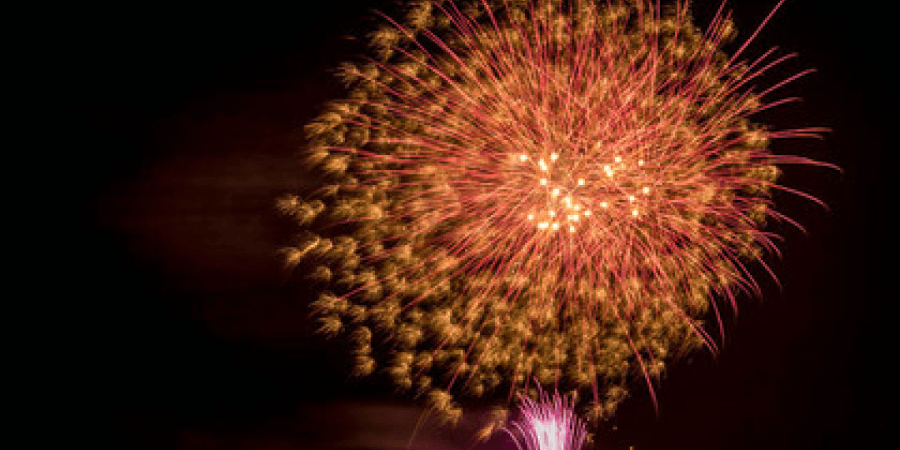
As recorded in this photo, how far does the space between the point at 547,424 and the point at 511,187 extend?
4.30 ft

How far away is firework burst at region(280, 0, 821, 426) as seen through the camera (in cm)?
313

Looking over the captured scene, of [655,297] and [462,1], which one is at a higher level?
[462,1]

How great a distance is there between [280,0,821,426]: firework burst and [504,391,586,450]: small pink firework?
16 cm

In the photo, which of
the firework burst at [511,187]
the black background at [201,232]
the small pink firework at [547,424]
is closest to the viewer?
the firework burst at [511,187]

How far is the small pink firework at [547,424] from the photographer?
11.2 feet

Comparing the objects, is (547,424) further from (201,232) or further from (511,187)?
(201,232)

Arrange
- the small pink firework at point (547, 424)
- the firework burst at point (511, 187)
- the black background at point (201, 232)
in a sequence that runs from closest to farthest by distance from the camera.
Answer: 1. the firework burst at point (511, 187)
2. the black background at point (201, 232)
3. the small pink firework at point (547, 424)

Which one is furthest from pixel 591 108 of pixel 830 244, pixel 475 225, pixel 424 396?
pixel 830 244

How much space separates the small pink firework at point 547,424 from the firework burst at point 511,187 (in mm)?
157

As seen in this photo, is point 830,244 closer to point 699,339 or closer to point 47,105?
point 699,339

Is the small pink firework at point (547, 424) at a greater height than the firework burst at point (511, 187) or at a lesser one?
lesser

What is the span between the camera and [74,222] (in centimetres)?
326

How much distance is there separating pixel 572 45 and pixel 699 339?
1891mm

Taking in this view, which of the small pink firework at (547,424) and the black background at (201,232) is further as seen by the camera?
the small pink firework at (547,424)
